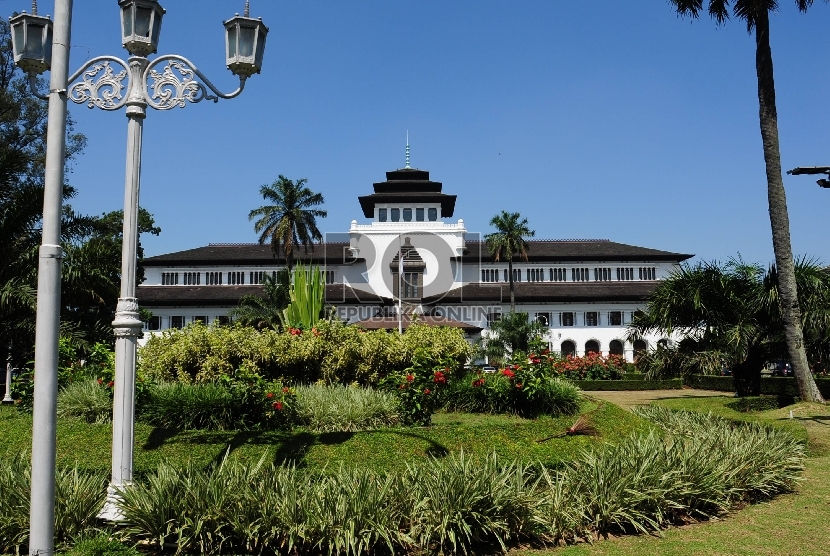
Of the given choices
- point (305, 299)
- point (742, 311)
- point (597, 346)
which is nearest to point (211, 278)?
point (597, 346)

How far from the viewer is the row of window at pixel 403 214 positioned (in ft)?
183

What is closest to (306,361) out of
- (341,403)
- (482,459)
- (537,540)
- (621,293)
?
(341,403)

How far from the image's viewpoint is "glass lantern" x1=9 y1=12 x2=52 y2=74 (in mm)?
5590

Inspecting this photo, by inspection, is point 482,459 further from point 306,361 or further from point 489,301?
point 489,301

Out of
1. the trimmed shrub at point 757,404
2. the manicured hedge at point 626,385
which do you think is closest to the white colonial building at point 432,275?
the manicured hedge at point 626,385

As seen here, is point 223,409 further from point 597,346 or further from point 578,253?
point 578,253

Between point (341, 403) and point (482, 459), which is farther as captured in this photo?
point (341, 403)

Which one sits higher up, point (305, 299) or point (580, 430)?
point (305, 299)

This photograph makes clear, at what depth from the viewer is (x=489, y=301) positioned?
172 feet

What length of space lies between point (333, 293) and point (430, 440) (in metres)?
42.9

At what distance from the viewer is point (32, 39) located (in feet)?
18.4

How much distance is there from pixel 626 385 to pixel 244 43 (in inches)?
1184

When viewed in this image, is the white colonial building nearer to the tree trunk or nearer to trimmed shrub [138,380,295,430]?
the tree trunk

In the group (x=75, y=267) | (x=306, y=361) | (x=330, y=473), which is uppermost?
(x=75, y=267)
